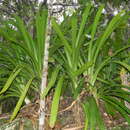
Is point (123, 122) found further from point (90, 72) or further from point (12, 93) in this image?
point (12, 93)

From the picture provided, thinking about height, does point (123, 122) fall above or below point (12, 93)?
below

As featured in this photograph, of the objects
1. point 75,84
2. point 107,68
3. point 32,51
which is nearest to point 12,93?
point 32,51

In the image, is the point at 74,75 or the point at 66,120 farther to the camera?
the point at 66,120

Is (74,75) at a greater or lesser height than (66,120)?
greater

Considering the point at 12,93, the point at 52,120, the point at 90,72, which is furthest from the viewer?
the point at 12,93

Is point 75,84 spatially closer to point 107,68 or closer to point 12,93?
point 107,68

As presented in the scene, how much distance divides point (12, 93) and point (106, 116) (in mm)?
795

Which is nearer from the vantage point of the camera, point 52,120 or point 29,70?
point 52,120

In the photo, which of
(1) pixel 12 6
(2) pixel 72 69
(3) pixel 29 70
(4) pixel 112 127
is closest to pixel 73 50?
(2) pixel 72 69

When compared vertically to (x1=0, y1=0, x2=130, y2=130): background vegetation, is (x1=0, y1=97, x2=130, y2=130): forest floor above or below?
below

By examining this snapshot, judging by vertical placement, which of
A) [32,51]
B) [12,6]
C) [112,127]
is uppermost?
[12,6]

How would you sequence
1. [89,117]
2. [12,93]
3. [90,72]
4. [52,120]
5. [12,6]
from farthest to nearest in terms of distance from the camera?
1. [12,6]
2. [12,93]
3. [90,72]
4. [89,117]
5. [52,120]

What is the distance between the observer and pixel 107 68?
1.72 m

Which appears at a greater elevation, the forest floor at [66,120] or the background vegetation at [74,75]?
the background vegetation at [74,75]
